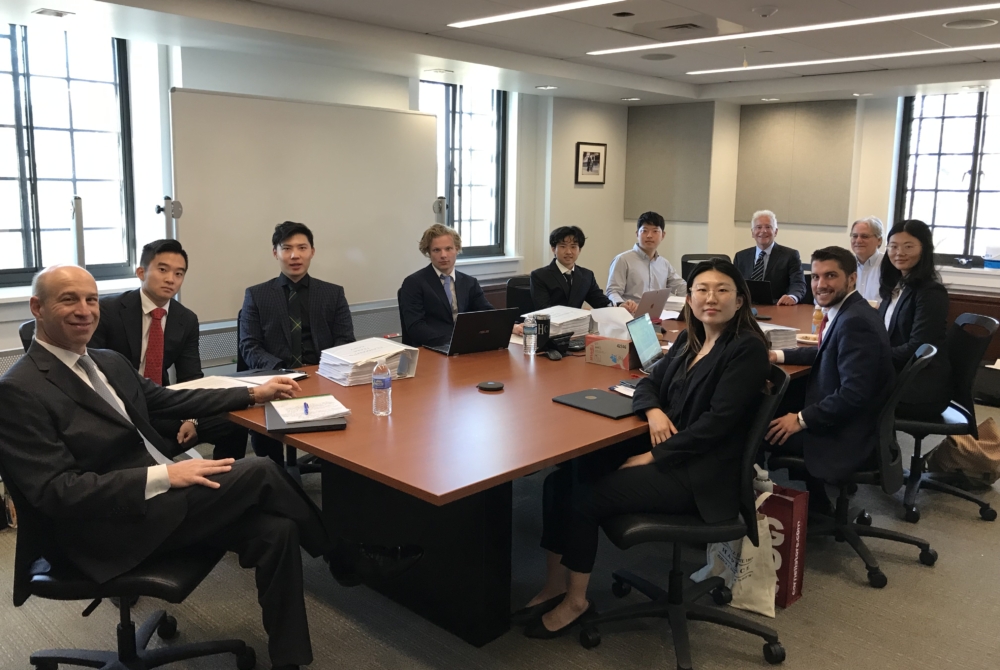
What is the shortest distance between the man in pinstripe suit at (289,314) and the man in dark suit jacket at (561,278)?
4.86 ft

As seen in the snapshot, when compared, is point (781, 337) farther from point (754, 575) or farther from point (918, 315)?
point (754, 575)

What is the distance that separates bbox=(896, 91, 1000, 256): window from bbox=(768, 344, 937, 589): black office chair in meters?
4.53

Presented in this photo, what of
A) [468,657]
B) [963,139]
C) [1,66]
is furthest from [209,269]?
[963,139]

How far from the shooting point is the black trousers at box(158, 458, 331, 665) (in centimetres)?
231

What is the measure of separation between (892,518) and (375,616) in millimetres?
2555

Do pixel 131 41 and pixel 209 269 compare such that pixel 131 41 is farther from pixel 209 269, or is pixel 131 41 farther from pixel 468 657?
pixel 468 657

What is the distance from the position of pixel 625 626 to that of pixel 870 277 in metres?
3.54

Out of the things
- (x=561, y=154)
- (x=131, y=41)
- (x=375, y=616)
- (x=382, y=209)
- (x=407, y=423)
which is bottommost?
(x=375, y=616)

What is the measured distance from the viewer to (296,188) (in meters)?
5.39

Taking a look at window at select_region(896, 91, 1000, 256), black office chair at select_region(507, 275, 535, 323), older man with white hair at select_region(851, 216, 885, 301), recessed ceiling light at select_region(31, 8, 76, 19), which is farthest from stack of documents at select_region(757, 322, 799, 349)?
window at select_region(896, 91, 1000, 256)

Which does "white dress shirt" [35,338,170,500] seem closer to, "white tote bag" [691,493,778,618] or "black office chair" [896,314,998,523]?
"white tote bag" [691,493,778,618]

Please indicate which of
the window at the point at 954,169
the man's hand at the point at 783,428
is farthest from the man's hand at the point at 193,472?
the window at the point at 954,169

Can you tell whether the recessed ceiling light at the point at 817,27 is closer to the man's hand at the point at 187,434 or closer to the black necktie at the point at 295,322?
the black necktie at the point at 295,322

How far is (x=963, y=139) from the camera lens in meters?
7.21
